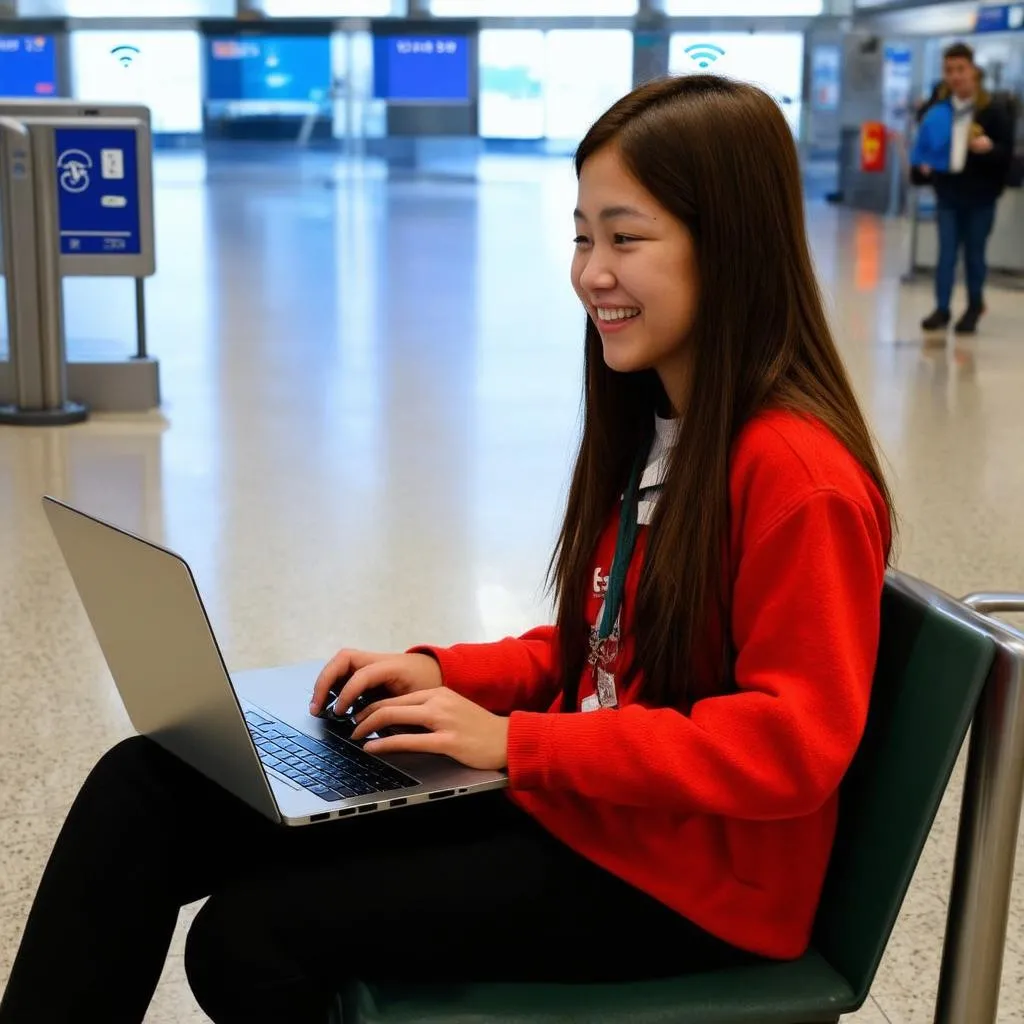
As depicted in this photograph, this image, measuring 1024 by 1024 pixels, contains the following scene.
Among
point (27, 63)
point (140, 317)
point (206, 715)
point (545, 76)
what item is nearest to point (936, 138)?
point (140, 317)

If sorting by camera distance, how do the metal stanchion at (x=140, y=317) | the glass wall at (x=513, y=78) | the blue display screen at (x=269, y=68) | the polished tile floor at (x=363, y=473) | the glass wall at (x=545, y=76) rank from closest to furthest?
the polished tile floor at (x=363, y=473)
the metal stanchion at (x=140, y=317)
the glass wall at (x=545, y=76)
the blue display screen at (x=269, y=68)
the glass wall at (x=513, y=78)

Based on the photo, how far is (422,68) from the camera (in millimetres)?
22875

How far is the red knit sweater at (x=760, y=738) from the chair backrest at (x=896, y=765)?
0.09 feet

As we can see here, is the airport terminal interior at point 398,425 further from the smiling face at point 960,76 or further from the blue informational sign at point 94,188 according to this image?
the smiling face at point 960,76

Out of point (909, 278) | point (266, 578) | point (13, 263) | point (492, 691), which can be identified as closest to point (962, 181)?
point (909, 278)

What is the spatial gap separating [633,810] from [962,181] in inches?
307

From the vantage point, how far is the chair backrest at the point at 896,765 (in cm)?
118

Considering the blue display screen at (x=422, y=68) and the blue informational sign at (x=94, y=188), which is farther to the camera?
the blue display screen at (x=422, y=68)

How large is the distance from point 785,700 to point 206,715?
1.60 feet

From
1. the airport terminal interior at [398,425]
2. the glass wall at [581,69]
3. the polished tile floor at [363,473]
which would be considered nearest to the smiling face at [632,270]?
the airport terminal interior at [398,425]

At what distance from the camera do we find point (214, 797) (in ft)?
4.71

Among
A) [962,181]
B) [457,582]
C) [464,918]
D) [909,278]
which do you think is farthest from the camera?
[909,278]

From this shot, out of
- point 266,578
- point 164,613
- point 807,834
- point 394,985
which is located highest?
point 164,613

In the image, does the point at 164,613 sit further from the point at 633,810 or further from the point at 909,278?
the point at 909,278
